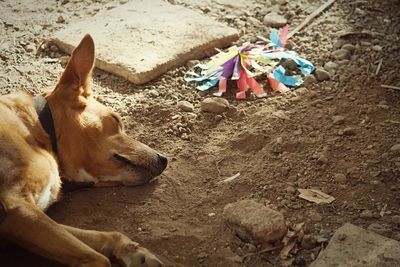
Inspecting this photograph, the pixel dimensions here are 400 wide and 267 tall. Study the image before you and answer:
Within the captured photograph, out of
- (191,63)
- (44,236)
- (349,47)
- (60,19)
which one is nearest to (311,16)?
(349,47)

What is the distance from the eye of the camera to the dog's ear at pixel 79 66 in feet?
11.1

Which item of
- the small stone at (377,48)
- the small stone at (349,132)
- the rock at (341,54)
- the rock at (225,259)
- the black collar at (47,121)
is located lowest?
the rock at (225,259)

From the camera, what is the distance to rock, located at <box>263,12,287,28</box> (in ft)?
16.6

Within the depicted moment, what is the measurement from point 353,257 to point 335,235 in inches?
6.5

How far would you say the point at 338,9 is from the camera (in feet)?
17.0

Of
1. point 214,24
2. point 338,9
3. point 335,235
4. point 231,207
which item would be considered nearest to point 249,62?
point 214,24

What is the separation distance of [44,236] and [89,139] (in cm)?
72

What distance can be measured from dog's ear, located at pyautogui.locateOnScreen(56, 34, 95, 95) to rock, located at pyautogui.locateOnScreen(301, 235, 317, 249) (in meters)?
1.46

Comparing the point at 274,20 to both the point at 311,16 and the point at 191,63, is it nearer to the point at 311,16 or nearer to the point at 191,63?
the point at 311,16

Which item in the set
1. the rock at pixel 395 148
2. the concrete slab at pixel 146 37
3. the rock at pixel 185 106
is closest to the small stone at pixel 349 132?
the rock at pixel 395 148

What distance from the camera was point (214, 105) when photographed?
13.5 feet

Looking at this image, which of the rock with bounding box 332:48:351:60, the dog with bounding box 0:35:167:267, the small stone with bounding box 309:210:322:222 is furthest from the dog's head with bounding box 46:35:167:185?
the rock with bounding box 332:48:351:60

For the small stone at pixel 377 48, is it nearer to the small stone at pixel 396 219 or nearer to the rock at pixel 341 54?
the rock at pixel 341 54

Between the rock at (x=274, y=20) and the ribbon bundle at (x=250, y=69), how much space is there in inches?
13.3
